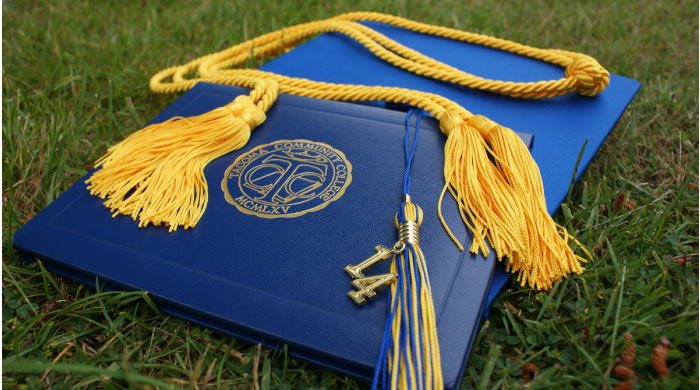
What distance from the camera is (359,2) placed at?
240 cm

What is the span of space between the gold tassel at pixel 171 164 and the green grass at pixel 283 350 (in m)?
0.18

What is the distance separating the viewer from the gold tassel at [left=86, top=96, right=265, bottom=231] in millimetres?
1045

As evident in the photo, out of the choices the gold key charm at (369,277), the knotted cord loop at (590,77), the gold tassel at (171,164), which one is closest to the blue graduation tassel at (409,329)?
the gold key charm at (369,277)

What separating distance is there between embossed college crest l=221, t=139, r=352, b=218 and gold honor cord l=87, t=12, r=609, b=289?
0.07 meters

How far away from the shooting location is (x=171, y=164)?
45.0 inches

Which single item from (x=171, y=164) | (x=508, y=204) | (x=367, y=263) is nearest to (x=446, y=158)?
(x=508, y=204)

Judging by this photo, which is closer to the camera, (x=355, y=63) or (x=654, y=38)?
(x=355, y=63)

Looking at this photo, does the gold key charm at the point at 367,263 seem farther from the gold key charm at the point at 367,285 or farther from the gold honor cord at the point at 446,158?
the gold honor cord at the point at 446,158

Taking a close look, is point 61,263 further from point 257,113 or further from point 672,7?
point 672,7

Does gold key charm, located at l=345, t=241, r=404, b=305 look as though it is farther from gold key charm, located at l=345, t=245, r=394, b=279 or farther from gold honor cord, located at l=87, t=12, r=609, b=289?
gold honor cord, located at l=87, t=12, r=609, b=289

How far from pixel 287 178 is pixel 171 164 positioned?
0.88 feet

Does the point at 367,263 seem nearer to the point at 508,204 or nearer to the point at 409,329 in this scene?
the point at 409,329

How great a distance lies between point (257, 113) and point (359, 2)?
53.7 inches

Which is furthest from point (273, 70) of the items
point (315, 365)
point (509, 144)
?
point (315, 365)
